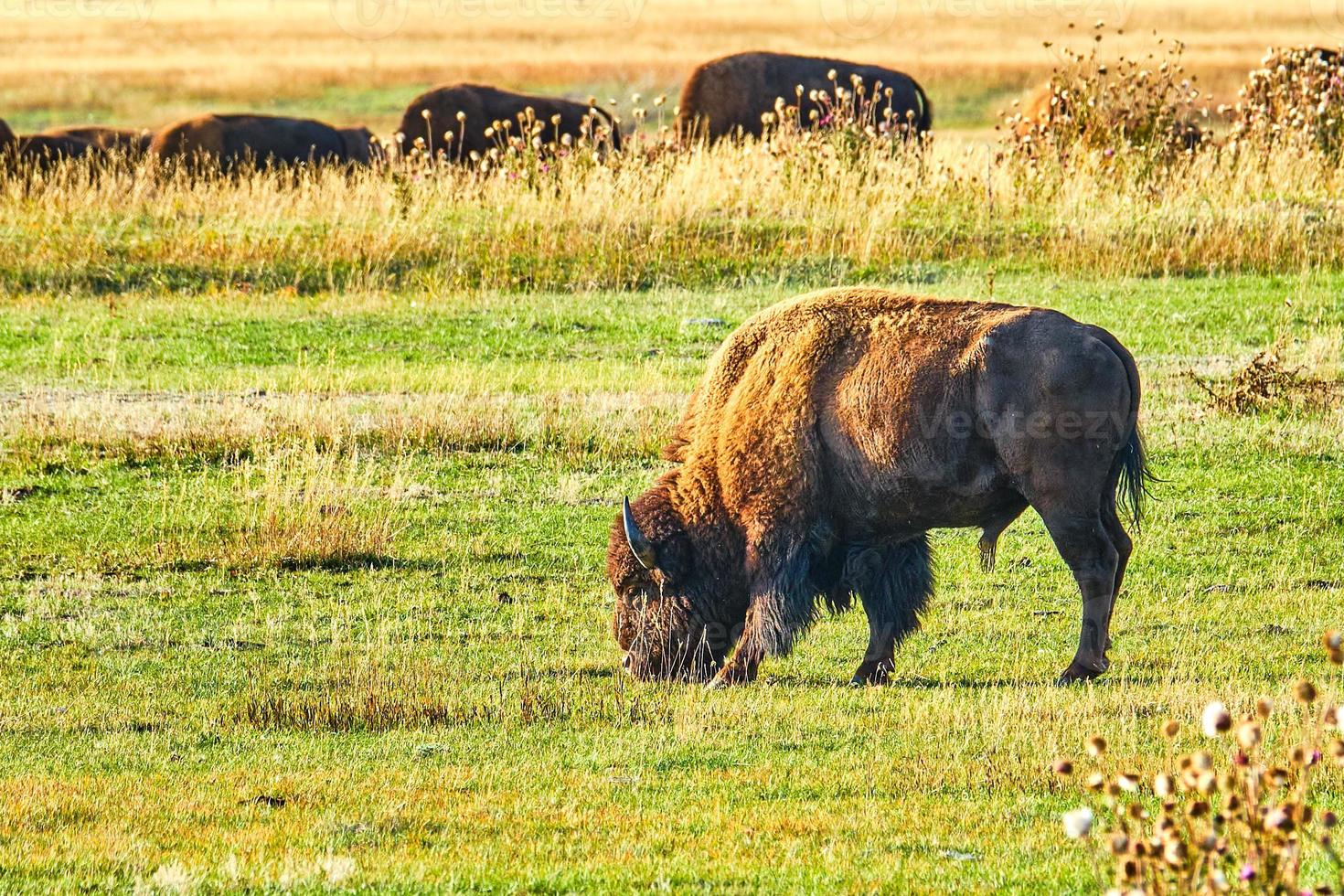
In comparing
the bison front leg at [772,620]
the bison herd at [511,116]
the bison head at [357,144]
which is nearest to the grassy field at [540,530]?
the bison front leg at [772,620]

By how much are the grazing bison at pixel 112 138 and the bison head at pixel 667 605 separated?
22.6 m

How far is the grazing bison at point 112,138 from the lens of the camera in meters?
30.5

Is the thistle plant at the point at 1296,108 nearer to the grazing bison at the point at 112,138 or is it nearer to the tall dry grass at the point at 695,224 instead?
the tall dry grass at the point at 695,224

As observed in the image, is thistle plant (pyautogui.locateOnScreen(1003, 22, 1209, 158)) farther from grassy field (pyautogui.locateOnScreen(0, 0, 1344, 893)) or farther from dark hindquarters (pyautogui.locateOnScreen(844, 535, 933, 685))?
dark hindquarters (pyautogui.locateOnScreen(844, 535, 933, 685))

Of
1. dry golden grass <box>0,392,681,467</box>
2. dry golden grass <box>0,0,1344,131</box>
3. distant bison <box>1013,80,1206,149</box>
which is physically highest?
distant bison <box>1013,80,1206,149</box>

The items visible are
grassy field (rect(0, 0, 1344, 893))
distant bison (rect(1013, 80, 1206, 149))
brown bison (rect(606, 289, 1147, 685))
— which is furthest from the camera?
→ distant bison (rect(1013, 80, 1206, 149))

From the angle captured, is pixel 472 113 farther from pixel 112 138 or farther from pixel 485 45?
pixel 485 45

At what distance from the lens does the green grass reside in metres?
6.21

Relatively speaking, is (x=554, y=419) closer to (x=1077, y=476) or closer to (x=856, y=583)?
(x=856, y=583)

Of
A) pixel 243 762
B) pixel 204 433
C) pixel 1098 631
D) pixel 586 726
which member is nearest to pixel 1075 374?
pixel 1098 631

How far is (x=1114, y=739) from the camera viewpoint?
7.33m

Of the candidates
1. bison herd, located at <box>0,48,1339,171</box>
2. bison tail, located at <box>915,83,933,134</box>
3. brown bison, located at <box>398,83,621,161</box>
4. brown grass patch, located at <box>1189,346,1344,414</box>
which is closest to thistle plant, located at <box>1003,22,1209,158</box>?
bison herd, located at <box>0,48,1339,171</box>

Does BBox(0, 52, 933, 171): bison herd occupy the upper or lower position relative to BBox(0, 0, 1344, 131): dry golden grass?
upper

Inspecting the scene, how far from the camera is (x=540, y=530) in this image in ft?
40.1
